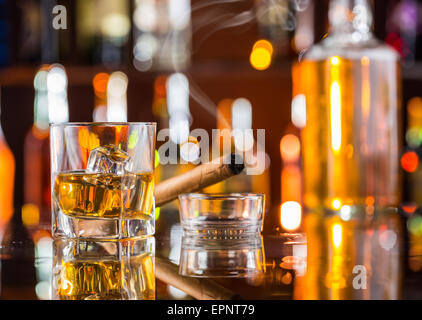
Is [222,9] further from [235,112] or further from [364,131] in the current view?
[364,131]

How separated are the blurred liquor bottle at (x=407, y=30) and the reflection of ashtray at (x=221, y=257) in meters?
1.60

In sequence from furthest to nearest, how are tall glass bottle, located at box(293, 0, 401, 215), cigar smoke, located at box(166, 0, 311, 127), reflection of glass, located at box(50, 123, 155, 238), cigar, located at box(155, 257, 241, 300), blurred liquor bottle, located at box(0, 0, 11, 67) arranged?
cigar smoke, located at box(166, 0, 311, 127)
blurred liquor bottle, located at box(0, 0, 11, 67)
tall glass bottle, located at box(293, 0, 401, 215)
reflection of glass, located at box(50, 123, 155, 238)
cigar, located at box(155, 257, 241, 300)

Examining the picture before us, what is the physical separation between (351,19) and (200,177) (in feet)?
1.44

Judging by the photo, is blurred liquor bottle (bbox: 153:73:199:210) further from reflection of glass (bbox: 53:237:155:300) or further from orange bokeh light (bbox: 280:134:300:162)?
reflection of glass (bbox: 53:237:155:300)

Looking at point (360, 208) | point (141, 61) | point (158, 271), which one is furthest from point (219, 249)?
point (141, 61)

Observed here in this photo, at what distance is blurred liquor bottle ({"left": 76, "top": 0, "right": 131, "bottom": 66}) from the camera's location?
6.68ft

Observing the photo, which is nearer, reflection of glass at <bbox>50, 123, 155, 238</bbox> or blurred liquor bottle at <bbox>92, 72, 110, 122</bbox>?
reflection of glass at <bbox>50, 123, 155, 238</bbox>

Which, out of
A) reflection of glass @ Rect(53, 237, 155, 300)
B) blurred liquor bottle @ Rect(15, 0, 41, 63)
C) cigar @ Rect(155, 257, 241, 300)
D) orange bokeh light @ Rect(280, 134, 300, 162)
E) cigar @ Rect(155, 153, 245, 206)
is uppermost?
blurred liquor bottle @ Rect(15, 0, 41, 63)

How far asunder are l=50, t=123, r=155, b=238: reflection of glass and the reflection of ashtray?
6 centimetres

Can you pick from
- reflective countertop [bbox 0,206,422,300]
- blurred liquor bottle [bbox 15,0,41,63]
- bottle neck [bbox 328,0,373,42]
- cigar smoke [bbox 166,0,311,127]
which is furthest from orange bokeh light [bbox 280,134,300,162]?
reflective countertop [bbox 0,206,422,300]

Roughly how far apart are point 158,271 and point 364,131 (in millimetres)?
580

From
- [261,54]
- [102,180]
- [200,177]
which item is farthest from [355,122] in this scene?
[261,54]

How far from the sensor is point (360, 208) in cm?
98

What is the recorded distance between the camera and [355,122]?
993 millimetres
